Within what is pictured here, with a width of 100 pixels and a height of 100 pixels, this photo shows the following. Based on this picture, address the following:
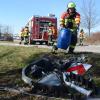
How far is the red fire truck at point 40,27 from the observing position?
3697cm

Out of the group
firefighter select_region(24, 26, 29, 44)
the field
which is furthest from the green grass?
firefighter select_region(24, 26, 29, 44)

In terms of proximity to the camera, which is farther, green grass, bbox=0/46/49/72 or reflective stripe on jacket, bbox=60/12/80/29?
→ reflective stripe on jacket, bbox=60/12/80/29

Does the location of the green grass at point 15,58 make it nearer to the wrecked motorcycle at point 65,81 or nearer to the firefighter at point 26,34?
the wrecked motorcycle at point 65,81

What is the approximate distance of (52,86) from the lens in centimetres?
886

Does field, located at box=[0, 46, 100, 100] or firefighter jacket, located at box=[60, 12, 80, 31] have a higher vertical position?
firefighter jacket, located at box=[60, 12, 80, 31]

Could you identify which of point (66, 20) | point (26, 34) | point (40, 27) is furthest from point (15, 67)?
point (40, 27)

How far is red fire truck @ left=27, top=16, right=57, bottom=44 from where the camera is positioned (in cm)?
3697

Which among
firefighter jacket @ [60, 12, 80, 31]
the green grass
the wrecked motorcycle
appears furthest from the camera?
firefighter jacket @ [60, 12, 80, 31]

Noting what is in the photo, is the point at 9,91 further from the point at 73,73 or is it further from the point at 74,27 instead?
the point at 74,27

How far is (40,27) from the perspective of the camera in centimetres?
3772

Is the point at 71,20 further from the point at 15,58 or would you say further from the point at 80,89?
the point at 80,89

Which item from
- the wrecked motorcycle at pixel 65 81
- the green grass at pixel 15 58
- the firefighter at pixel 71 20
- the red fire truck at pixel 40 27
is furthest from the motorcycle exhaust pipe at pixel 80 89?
the red fire truck at pixel 40 27

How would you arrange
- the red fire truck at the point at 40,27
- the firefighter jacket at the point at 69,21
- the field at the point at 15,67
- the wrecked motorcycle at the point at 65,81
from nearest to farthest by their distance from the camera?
the wrecked motorcycle at the point at 65,81 → the field at the point at 15,67 → the firefighter jacket at the point at 69,21 → the red fire truck at the point at 40,27

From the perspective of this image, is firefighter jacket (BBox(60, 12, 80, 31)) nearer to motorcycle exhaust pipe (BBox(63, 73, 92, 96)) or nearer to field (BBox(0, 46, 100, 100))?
field (BBox(0, 46, 100, 100))
